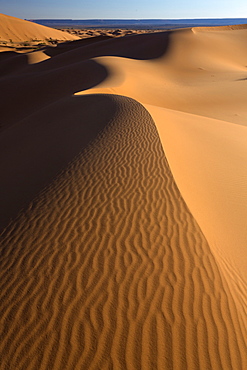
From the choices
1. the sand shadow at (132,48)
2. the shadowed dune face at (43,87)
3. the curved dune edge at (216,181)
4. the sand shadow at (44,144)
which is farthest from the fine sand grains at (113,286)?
the sand shadow at (132,48)

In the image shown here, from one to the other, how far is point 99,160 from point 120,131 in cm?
162

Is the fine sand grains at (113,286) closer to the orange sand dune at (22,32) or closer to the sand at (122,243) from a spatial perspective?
the sand at (122,243)

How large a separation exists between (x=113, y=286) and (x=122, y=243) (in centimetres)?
69

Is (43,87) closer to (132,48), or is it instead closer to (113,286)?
(132,48)

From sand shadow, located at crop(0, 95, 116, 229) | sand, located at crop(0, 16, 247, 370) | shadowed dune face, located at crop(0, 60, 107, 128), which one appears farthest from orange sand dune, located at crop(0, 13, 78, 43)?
sand, located at crop(0, 16, 247, 370)

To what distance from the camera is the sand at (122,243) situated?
10.1 feet

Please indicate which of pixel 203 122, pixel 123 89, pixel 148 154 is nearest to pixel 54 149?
pixel 148 154

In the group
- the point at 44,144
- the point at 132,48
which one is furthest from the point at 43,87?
the point at 132,48

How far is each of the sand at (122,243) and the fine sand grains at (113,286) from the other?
0.5 inches

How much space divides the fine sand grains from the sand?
0.01 metres

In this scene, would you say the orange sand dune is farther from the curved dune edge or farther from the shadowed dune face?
the curved dune edge

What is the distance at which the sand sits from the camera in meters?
3.07

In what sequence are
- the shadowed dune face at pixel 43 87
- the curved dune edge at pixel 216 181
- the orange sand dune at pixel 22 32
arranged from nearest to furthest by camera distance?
the curved dune edge at pixel 216 181
the shadowed dune face at pixel 43 87
the orange sand dune at pixel 22 32

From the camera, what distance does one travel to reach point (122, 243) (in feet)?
13.6
